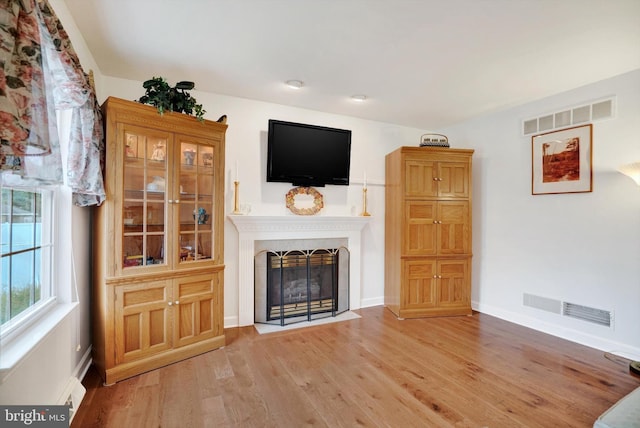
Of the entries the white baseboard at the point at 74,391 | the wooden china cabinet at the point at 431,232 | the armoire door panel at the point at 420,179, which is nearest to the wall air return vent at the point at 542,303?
the wooden china cabinet at the point at 431,232

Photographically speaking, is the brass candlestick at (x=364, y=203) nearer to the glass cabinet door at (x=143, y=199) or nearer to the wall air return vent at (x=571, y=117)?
the wall air return vent at (x=571, y=117)

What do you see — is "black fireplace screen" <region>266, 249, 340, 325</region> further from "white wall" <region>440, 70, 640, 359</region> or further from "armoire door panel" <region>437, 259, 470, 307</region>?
"white wall" <region>440, 70, 640, 359</region>

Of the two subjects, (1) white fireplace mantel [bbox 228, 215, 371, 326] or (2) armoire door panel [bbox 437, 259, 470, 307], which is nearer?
(1) white fireplace mantel [bbox 228, 215, 371, 326]

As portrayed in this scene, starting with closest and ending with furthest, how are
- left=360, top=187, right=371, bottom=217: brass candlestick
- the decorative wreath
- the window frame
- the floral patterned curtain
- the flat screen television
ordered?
the floral patterned curtain, the window frame, the flat screen television, the decorative wreath, left=360, top=187, right=371, bottom=217: brass candlestick

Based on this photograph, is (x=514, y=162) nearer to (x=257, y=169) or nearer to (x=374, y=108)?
(x=374, y=108)

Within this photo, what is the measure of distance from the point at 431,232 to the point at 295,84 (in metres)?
2.44

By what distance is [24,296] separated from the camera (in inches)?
66.2

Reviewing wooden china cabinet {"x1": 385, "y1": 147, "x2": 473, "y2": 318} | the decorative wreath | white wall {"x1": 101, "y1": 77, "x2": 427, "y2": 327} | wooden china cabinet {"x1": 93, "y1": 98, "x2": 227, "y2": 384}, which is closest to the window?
wooden china cabinet {"x1": 93, "y1": 98, "x2": 227, "y2": 384}

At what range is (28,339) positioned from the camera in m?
1.51

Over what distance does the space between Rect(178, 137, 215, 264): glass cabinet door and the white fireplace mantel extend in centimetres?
51

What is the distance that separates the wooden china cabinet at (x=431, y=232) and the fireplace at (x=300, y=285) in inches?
29.5

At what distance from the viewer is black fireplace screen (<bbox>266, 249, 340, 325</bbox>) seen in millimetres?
3593

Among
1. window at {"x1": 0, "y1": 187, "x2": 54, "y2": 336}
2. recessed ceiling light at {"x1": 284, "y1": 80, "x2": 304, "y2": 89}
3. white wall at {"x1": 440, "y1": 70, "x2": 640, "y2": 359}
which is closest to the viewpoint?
window at {"x1": 0, "y1": 187, "x2": 54, "y2": 336}

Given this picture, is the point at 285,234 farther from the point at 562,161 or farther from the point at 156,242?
the point at 562,161
